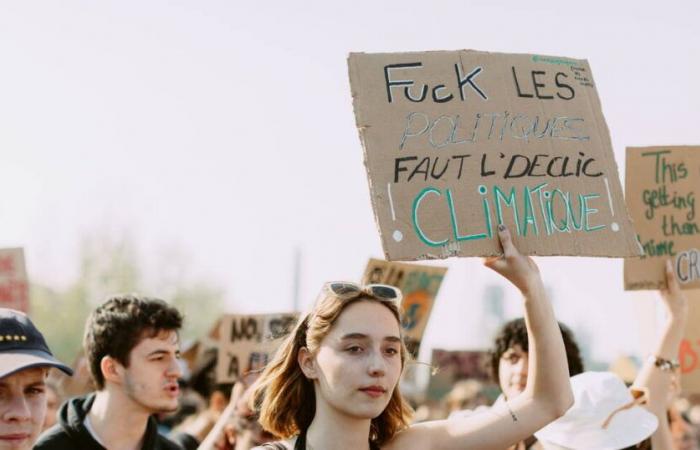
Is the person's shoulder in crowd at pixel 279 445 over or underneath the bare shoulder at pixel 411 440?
over

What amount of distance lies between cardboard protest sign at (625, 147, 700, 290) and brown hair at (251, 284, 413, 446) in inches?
74.0

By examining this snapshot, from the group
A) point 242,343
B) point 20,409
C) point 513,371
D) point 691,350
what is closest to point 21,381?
point 20,409

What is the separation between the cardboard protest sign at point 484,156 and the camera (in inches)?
173

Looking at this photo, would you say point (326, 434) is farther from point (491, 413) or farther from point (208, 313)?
point (208, 313)

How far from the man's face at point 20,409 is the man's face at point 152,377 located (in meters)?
1.66

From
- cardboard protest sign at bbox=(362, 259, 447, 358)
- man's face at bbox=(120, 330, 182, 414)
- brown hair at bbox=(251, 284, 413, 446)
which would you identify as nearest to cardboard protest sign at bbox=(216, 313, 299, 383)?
cardboard protest sign at bbox=(362, 259, 447, 358)

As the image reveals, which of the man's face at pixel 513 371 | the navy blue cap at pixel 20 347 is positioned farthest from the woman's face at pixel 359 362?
the man's face at pixel 513 371

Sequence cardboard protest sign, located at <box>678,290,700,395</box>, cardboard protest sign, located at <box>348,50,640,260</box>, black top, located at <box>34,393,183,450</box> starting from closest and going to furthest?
cardboard protest sign, located at <box>348,50,640,260</box> < black top, located at <box>34,393,183,450</box> < cardboard protest sign, located at <box>678,290,700,395</box>

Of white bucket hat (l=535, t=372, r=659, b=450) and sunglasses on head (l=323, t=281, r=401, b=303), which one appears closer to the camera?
sunglasses on head (l=323, t=281, r=401, b=303)

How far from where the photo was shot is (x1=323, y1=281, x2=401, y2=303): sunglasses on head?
4.38 m

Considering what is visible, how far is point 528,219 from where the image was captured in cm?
456

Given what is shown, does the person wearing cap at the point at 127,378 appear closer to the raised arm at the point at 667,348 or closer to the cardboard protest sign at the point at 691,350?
the raised arm at the point at 667,348

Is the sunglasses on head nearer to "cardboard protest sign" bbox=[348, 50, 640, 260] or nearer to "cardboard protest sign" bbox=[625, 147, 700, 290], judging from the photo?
"cardboard protest sign" bbox=[348, 50, 640, 260]

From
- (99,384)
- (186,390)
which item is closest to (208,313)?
(186,390)
